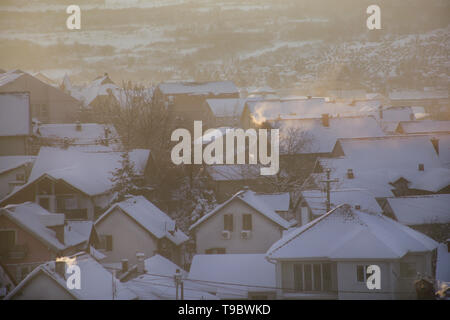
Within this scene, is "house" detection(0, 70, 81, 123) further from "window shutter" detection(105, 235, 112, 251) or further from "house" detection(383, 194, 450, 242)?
"house" detection(383, 194, 450, 242)

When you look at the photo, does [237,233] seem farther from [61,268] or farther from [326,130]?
[326,130]

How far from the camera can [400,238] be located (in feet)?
35.1

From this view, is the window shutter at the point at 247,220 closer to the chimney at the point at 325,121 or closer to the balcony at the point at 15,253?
the balcony at the point at 15,253

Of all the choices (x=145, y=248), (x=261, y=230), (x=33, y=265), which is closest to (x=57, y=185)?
(x=145, y=248)

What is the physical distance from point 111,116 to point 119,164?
→ 885 cm

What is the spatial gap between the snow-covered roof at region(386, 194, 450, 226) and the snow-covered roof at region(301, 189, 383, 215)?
1.76ft

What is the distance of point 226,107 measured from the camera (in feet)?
123

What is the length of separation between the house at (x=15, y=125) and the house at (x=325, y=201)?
35.6ft

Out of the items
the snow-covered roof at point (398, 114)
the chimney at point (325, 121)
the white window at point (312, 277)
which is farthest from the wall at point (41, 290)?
the snow-covered roof at point (398, 114)

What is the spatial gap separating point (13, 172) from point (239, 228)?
319 inches

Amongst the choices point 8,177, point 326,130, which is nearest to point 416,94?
point 326,130

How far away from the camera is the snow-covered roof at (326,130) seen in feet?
82.6

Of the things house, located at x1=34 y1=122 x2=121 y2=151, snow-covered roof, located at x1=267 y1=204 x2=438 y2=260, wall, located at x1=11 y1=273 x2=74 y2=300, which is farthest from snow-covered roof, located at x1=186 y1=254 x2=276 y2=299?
house, located at x1=34 y1=122 x2=121 y2=151

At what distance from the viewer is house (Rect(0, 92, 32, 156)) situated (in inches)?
830
